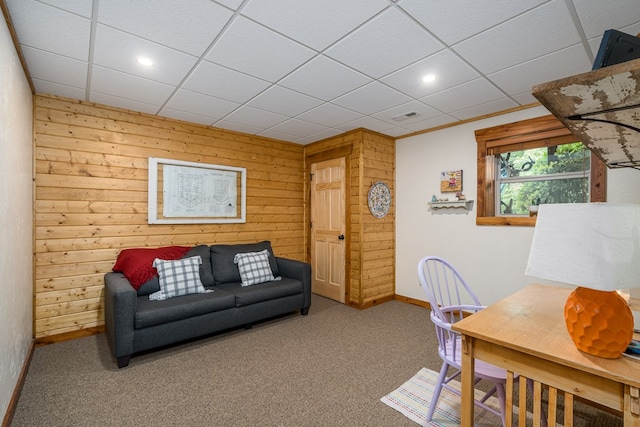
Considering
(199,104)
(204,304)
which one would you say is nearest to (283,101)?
(199,104)

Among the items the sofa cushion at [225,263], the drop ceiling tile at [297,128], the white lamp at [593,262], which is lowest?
the sofa cushion at [225,263]

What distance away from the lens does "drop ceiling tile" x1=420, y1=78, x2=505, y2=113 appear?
2752 millimetres

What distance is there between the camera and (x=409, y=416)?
190 cm

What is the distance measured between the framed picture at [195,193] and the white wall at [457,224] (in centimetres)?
243

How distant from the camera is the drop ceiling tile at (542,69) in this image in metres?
2.21

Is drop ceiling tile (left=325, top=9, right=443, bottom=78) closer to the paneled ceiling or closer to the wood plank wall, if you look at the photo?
the paneled ceiling

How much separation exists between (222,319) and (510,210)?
11.5 feet

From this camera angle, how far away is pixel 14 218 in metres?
2.04

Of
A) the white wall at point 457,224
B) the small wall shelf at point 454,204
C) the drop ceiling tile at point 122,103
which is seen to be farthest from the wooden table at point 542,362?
the drop ceiling tile at point 122,103

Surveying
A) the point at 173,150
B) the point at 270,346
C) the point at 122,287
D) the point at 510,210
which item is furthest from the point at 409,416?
the point at 173,150

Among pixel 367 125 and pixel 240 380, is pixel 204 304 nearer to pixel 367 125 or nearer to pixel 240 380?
pixel 240 380

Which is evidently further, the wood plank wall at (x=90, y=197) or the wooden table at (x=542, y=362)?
the wood plank wall at (x=90, y=197)

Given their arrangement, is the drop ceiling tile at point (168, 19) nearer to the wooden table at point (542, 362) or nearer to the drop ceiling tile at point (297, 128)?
the drop ceiling tile at point (297, 128)

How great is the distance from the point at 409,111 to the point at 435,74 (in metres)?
0.90
